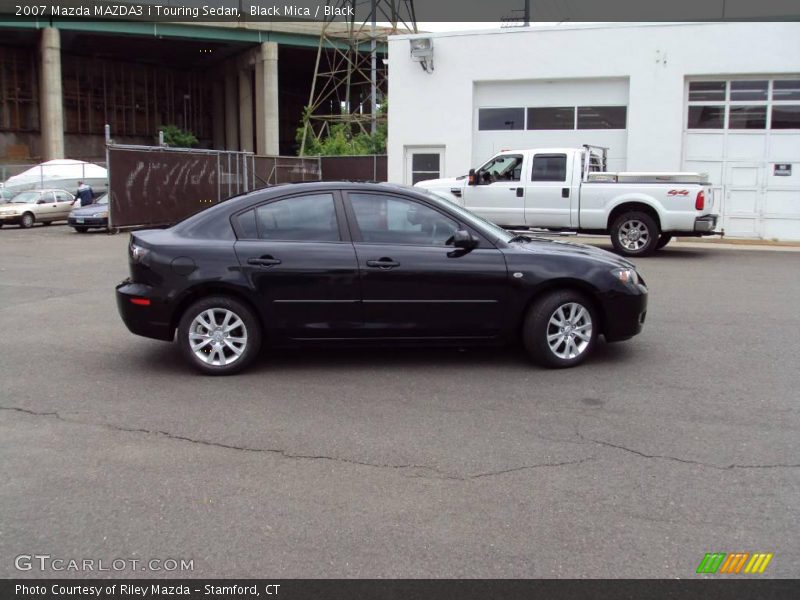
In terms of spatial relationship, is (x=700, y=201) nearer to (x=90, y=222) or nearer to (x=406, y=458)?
(x=406, y=458)

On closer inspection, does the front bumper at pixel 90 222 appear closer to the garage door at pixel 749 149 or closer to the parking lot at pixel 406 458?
the parking lot at pixel 406 458

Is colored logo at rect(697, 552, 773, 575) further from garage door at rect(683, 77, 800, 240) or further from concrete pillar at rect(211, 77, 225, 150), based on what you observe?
concrete pillar at rect(211, 77, 225, 150)

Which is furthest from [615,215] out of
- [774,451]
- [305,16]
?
[305,16]

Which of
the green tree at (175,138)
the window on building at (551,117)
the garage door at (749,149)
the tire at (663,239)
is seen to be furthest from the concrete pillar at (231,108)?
the tire at (663,239)

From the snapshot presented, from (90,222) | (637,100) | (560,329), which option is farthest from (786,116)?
(90,222)

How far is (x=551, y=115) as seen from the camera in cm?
2081

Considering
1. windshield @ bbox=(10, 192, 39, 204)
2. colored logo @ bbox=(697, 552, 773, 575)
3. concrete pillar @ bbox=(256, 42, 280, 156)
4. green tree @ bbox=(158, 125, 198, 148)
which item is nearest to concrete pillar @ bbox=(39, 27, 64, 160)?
green tree @ bbox=(158, 125, 198, 148)

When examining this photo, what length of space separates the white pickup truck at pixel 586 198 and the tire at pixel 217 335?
28.9ft

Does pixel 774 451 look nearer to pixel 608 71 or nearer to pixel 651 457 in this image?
pixel 651 457

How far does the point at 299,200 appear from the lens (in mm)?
6766

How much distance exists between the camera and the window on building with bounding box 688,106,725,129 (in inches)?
765

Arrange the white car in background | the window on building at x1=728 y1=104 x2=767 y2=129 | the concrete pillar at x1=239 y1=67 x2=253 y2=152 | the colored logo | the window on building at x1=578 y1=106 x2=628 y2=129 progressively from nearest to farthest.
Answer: the colored logo
the window on building at x1=728 y1=104 x2=767 y2=129
the window on building at x1=578 y1=106 x2=628 y2=129
the white car in background
the concrete pillar at x1=239 y1=67 x2=253 y2=152

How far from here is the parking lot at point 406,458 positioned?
3.64 meters
